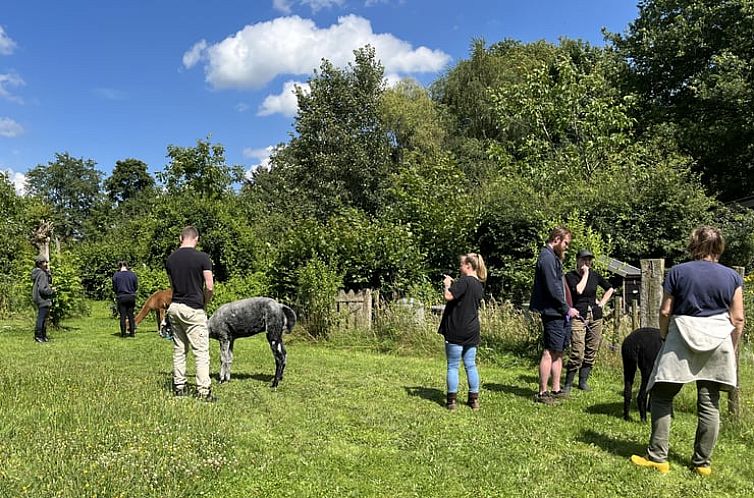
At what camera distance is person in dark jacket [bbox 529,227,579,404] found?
671 centimetres

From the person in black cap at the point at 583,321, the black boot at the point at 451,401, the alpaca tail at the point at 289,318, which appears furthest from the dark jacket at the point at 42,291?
the person in black cap at the point at 583,321

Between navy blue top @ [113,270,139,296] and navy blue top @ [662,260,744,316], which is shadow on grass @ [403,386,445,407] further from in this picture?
navy blue top @ [113,270,139,296]

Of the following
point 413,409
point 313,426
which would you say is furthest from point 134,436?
point 413,409

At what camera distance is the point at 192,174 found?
21.3m

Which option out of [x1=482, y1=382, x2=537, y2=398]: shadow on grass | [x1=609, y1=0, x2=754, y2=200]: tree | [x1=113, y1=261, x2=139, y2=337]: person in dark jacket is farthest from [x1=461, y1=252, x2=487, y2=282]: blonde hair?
[x1=609, y1=0, x2=754, y2=200]: tree

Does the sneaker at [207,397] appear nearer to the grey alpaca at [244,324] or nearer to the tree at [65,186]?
the grey alpaca at [244,324]

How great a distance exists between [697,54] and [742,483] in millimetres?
24599

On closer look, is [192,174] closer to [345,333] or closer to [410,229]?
[410,229]

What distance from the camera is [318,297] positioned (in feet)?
40.4

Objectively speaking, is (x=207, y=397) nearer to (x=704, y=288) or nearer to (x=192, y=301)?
(x=192, y=301)

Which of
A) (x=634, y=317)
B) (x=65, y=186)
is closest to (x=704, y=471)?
(x=634, y=317)

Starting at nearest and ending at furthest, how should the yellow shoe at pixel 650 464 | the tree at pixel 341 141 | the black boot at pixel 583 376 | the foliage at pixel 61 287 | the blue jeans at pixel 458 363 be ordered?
the yellow shoe at pixel 650 464 < the blue jeans at pixel 458 363 < the black boot at pixel 583 376 < the foliage at pixel 61 287 < the tree at pixel 341 141

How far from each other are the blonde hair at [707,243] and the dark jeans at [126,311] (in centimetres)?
1254

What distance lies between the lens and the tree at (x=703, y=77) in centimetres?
2109
